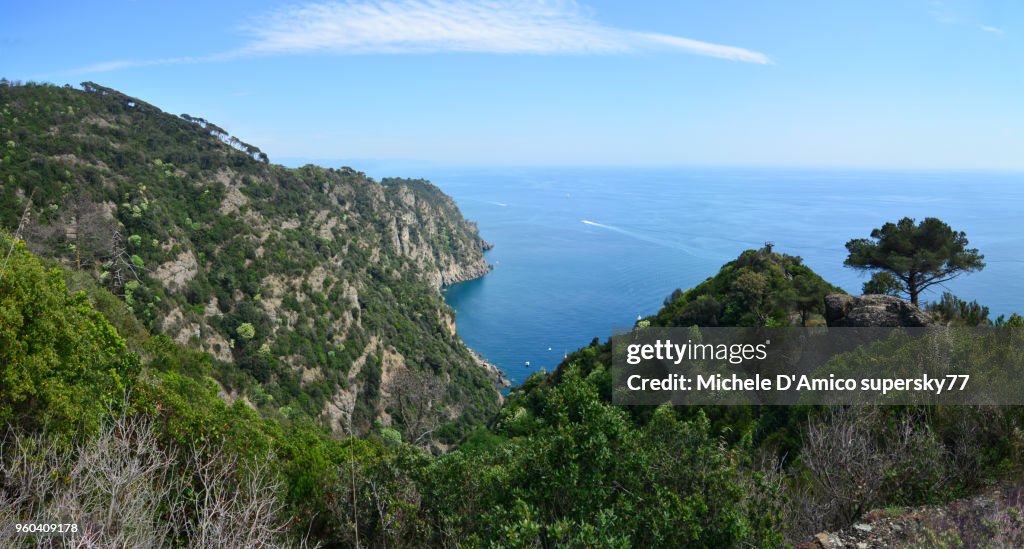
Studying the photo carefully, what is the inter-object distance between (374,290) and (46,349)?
1971 inches

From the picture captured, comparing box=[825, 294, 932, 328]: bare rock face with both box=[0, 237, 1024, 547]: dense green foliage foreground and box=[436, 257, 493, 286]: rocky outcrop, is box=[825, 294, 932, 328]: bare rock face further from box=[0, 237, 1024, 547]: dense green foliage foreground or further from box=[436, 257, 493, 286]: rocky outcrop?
box=[436, 257, 493, 286]: rocky outcrop

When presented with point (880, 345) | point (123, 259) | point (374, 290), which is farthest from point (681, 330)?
point (374, 290)

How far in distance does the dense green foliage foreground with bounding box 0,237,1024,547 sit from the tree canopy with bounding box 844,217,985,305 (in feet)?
39.3

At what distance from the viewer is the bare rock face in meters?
18.1

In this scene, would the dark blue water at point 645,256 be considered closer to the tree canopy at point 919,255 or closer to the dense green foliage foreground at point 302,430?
the dense green foliage foreground at point 302,430

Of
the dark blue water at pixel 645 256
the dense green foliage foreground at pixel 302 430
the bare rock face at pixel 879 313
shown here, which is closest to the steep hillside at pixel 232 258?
the dense green foliage foreground at pixel 302 430

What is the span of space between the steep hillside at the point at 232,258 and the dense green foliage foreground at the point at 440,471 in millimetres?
23909

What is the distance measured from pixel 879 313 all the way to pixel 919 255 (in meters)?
4.52

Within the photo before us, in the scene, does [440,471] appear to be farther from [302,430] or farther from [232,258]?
[232,258]

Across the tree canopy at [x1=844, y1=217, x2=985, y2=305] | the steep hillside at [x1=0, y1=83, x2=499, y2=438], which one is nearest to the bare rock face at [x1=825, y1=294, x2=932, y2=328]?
the tree canopy at [x1=844, y1=217, x2=985, y2=305]

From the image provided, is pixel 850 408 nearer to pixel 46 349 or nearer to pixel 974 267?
pixel 974 267

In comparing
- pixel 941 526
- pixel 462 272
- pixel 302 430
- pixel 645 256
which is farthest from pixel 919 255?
pixel 462 272

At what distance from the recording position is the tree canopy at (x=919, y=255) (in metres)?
20.7

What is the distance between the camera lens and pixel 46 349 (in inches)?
409
